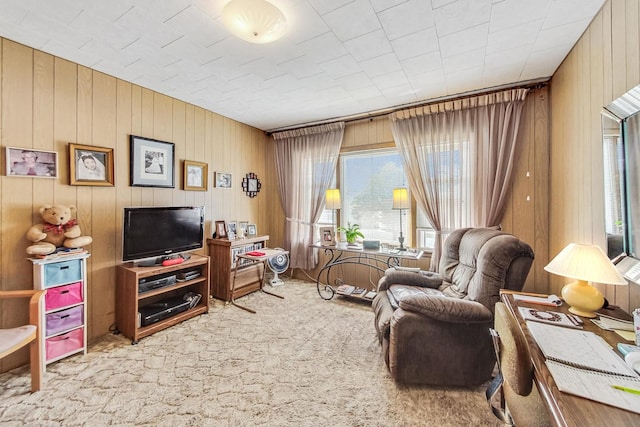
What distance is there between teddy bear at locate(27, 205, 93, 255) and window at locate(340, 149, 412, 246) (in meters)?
2.99

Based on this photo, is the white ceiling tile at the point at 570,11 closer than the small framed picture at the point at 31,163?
Yes

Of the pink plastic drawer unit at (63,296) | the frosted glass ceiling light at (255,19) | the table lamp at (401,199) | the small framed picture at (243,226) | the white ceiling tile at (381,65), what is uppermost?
the white ceiling tile at (381,65)

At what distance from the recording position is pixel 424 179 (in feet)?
10.3

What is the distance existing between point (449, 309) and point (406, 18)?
197 centimetres

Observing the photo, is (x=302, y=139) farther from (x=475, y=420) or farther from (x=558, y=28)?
(x=475, y=420)

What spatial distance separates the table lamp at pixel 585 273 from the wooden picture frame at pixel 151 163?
140 inches

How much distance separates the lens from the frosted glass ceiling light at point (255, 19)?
1543 millimetres

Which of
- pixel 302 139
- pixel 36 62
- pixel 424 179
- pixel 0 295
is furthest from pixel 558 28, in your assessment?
pixel 0 295

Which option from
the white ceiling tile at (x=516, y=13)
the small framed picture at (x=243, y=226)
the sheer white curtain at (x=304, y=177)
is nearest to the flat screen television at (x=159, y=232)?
the small framed picture at (x=243, y=226)

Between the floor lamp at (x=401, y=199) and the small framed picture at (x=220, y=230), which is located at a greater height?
the floor lamp at (x=401, y=199)

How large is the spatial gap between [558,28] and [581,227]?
1.44 m

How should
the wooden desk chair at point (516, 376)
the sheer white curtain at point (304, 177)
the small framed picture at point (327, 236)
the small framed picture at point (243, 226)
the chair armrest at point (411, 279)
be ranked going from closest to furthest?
1. the wooden desk chair at point (516, 376)
2. the chair armrest at point (411, 279)
3. the small framed picture at point (327, 236)
4. the small framed picture at point (243, 226)
5. the sheer white curtain at point (304, 177)

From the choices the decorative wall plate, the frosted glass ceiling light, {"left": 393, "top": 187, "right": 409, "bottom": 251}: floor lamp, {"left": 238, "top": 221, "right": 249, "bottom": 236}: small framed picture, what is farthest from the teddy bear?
{"left": 393, "top": 187, "right": 409, "bottom": 251}: floor lamp

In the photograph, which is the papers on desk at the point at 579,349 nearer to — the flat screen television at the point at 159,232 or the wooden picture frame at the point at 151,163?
the flat screen television at the point at 159,232
